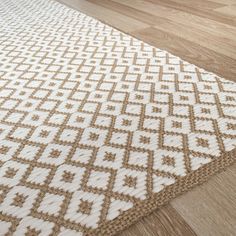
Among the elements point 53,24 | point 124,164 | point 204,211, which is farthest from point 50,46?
point 204,211

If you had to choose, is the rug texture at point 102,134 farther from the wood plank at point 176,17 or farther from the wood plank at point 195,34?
the wood plank at point 176,17

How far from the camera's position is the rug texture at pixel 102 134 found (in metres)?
0.76

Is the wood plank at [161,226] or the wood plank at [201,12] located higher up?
the wood plank at [201,12]

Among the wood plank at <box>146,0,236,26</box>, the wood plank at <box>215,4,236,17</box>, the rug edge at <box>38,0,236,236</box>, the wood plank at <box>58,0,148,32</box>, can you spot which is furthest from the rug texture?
the wood plank at <box>215,4,236,17</box>

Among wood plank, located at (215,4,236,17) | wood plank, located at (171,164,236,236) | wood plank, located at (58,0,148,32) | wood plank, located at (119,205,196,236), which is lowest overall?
wood plank, located at (58,0,148,32)

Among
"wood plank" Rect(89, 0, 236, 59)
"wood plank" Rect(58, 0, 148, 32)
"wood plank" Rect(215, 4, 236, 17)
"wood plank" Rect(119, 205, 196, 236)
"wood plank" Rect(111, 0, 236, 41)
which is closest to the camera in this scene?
"wood plank" Rect(119, 205, 196, 236)

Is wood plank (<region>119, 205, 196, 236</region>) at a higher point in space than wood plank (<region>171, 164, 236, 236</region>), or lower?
lower

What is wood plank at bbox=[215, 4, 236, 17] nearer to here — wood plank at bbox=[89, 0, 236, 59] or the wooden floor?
the wooden floor

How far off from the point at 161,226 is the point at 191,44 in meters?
1.17

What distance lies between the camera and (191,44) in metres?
1.67

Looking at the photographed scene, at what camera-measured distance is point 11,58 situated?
158 centimetres

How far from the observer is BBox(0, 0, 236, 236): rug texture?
0.76 m

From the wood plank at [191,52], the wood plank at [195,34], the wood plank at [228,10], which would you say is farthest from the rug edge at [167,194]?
the wood plank at [228,10]

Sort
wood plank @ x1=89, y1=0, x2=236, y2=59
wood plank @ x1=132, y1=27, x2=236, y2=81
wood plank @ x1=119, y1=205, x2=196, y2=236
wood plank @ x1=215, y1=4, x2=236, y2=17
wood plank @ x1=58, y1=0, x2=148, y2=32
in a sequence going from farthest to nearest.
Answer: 1. wood plank @ x1=215, y1=4, x2=236, y2=17
2. wood plank @ x1=58, y1=0, x2=148, y2=32
3. wood plank @ x1=89, y1=0, x2=236, y2=59
4. wood plank @ x1=132, y1=27, x2=236, y2=81
5. wood plank @ x1=119, y1=205, x2=196, y2=236
